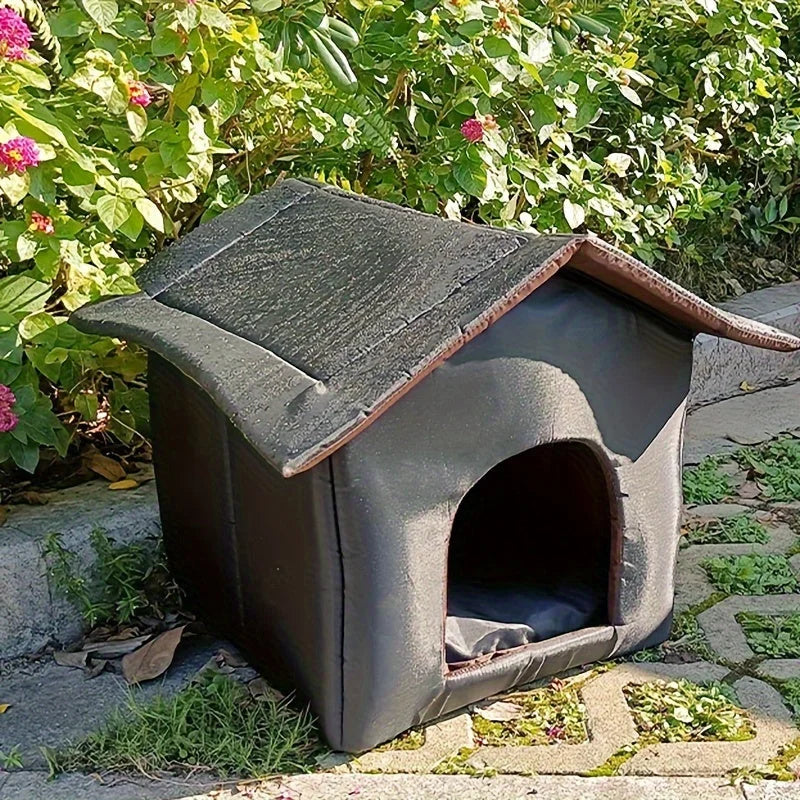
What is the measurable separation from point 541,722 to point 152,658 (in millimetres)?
914

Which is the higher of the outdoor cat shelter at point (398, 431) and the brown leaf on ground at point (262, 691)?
the outdoor cat shelter at point (398, 431)

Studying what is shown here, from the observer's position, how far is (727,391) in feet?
15.2

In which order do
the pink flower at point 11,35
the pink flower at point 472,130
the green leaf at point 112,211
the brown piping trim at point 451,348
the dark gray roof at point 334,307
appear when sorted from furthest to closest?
the pink flower at point 472,130
the green leaf at point 112,211
the pink flower at point 11,35
the dark gray roof at point 334,307
the brown piping trim at point 451,348

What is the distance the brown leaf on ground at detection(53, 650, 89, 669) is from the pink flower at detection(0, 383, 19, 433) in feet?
1.83

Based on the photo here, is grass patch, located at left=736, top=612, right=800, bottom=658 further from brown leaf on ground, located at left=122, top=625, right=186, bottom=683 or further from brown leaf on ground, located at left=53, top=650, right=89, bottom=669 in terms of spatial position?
brown leaf on ground, located at left=53, top=650, right=89, bottom=669

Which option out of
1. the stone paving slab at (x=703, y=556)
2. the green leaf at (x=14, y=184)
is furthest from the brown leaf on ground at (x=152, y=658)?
the stone paving slab at (x=703, y=556)

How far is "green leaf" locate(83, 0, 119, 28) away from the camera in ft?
8.68

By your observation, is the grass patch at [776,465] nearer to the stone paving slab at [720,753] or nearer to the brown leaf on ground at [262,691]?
the stone paving slab at [720,753]

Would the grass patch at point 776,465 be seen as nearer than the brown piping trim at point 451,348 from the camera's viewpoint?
No

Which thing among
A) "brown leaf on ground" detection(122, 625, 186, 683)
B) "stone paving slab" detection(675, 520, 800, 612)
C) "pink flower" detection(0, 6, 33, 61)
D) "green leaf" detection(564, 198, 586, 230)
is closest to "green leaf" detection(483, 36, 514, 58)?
"green leaf" detection(564, 198, 586, 230)

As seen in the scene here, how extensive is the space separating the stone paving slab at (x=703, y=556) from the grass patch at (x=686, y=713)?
40cm

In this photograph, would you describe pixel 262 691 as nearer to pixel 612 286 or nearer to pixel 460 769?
pixel 460 769

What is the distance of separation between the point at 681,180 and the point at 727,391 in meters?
0.84

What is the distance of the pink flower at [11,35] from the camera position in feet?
8.27
